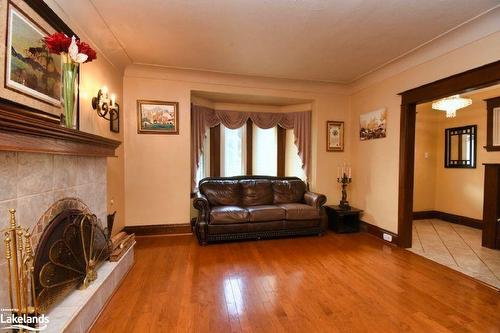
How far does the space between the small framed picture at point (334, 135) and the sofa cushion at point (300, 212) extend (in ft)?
4.55

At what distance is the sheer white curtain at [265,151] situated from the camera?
5.00 meters

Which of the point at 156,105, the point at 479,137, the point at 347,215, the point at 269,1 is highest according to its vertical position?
the point at 269,1

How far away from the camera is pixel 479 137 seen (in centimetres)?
434

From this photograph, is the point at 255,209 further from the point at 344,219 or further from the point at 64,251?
the point at 64,251

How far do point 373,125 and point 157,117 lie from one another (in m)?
3.61

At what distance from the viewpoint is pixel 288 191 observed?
437 centimetres

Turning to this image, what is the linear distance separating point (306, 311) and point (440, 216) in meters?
4.80

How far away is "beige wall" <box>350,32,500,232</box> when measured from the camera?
2.58 metres

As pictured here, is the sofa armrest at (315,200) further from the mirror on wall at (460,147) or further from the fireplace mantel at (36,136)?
the fireplace mantel at (36,136)

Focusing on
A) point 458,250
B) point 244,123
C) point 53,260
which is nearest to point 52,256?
point 53,260

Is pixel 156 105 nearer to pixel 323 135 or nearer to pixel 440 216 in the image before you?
pixel 323 135

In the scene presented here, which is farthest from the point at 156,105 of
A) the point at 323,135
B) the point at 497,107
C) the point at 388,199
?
the point at 497,107

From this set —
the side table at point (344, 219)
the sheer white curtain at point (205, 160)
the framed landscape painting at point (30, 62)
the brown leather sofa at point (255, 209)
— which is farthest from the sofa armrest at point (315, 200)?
the framed landscape painting at point (30, 62)

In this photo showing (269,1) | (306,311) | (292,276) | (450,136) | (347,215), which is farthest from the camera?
(450,136)
